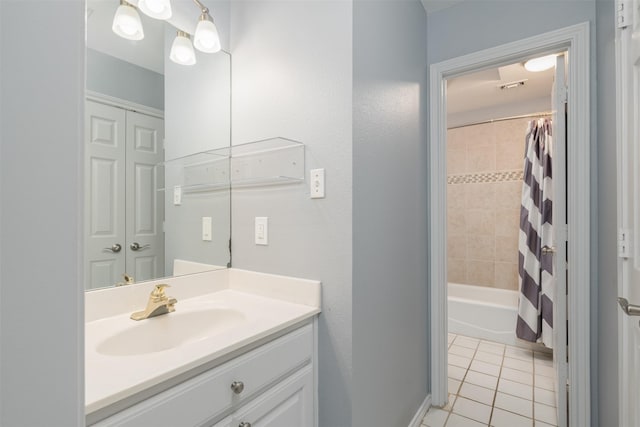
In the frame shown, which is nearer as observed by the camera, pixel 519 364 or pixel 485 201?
pixel 519 364

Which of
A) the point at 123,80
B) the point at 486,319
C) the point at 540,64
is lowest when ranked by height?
the point at 486,319

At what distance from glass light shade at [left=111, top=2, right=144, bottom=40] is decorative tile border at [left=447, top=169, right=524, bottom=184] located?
11.6 feet

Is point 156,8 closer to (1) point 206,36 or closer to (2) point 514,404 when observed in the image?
(1) point 206,36

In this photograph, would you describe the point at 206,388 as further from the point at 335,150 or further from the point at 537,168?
the point at 537,168

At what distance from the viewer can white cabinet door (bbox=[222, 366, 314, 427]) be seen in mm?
928

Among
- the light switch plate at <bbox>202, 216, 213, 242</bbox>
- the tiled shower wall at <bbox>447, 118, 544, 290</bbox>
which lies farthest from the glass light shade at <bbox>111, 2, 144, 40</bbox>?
the tiled shower wall at <bbox>447, 118, 544, 290</bbox>

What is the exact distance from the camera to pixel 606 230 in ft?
4.53

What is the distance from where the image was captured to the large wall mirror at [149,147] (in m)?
1.16

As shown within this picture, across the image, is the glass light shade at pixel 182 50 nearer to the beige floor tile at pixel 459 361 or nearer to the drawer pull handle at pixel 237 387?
the drawer pull handle at pixel 237 387

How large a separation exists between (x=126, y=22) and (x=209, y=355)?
1307 mm

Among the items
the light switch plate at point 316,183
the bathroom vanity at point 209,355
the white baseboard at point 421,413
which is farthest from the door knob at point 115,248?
the white baseboard at point 421,413

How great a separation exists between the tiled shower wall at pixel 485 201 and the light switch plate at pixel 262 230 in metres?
3.07

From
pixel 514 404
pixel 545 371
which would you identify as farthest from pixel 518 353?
pixel 514 404

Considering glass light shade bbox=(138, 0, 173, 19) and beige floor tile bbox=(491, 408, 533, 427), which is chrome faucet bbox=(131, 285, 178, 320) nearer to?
glass light shade bbox=(138, 0, 173, 19)
